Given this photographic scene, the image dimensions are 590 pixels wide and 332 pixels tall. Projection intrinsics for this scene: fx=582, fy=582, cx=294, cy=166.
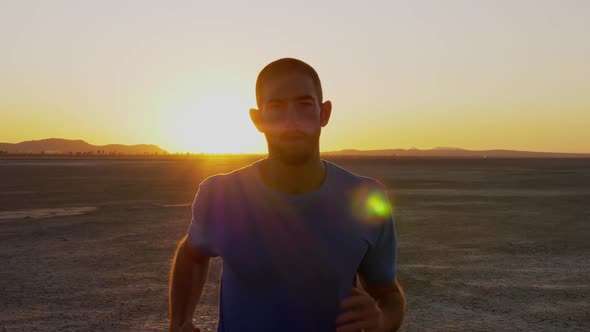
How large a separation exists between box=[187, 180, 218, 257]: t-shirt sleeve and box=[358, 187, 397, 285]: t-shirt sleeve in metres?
0.40

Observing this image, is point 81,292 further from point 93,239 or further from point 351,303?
point 351,303

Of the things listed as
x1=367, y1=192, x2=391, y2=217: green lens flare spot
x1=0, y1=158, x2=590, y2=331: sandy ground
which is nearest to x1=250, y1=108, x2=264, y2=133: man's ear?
x1=367, y1=192, x2=391, y2=217: green lens flare spot

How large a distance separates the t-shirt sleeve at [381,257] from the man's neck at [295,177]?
200 millimetres

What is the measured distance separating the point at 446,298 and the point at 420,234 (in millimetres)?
4824

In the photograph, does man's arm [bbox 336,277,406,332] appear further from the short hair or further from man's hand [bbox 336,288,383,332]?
the short hair

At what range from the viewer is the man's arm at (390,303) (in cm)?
153

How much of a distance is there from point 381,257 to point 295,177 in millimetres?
313

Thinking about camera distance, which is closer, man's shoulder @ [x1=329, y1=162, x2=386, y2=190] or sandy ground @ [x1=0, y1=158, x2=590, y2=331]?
man's shoulder @ [x1=329, y1=162, x2=386, y2=190]

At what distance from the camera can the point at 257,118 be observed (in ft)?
5.29

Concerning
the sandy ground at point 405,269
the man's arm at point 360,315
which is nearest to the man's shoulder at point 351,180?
the man's arm at point 360,315

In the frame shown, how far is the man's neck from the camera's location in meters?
1.50

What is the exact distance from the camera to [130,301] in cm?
656

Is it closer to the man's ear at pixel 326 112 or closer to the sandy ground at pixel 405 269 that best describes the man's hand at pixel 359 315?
the man's ear at pixel 326 112

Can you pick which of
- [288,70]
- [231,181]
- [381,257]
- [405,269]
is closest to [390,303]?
[381,257]
